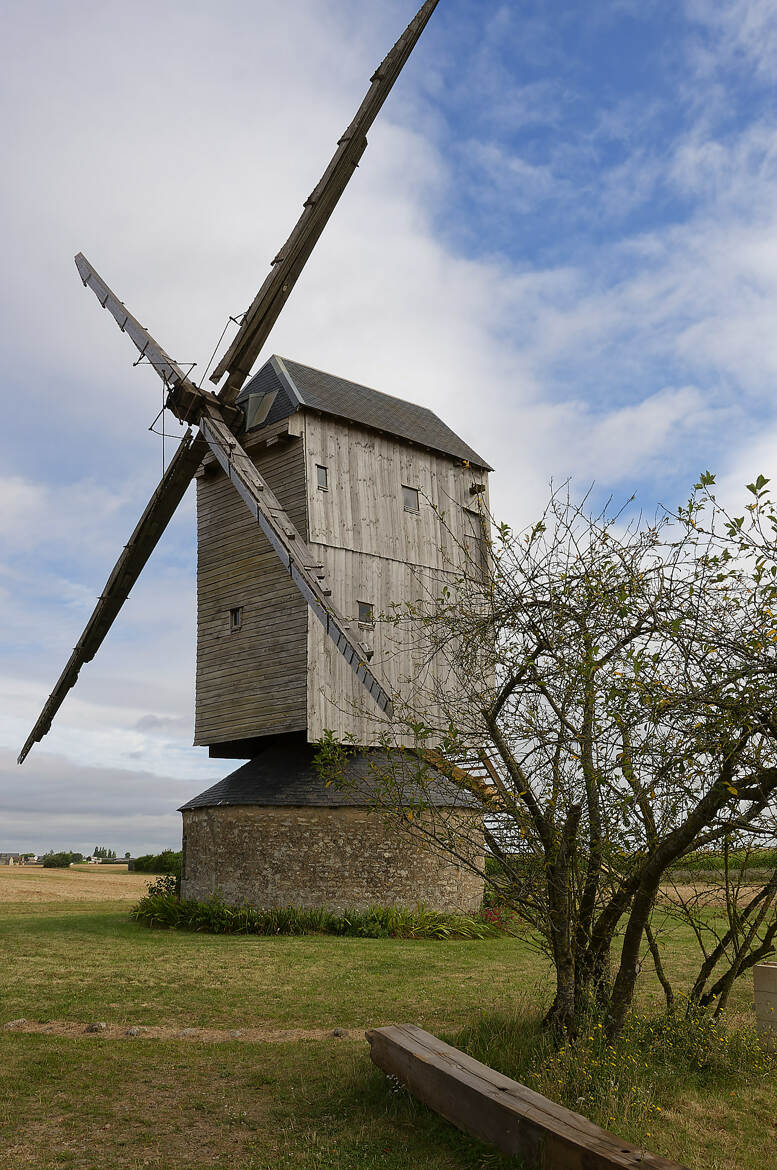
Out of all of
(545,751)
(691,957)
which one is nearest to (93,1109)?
(545,751)

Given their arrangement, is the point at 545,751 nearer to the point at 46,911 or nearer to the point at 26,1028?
the point at 26,1028

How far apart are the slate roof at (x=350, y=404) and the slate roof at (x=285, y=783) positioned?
737 cm

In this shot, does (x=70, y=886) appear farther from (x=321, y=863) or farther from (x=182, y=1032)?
(x=182, y=1032)

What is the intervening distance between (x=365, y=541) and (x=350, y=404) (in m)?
3.51

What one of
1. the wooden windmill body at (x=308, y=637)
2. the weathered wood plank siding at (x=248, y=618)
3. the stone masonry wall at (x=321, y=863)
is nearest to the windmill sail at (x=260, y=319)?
the wooden windmill body at (x=308, y=637)

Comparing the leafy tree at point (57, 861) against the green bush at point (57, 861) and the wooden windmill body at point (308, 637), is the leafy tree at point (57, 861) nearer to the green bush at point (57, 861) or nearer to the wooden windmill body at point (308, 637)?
the green bush at point (57, 861)

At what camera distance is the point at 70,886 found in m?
28.8

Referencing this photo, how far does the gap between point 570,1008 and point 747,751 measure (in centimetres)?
285

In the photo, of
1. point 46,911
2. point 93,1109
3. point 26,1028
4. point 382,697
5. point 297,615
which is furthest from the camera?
point 46,911

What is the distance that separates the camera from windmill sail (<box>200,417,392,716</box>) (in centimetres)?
1426

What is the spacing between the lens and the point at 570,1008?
698 cm

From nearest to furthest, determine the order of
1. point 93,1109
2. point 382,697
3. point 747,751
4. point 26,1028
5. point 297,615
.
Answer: point 747,751 → point 93,1109 → point 26,1028 → point 382,697 → point 297,615

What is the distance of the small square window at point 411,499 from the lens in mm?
20562

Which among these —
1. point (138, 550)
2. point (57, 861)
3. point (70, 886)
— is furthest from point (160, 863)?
point (138, 550)
